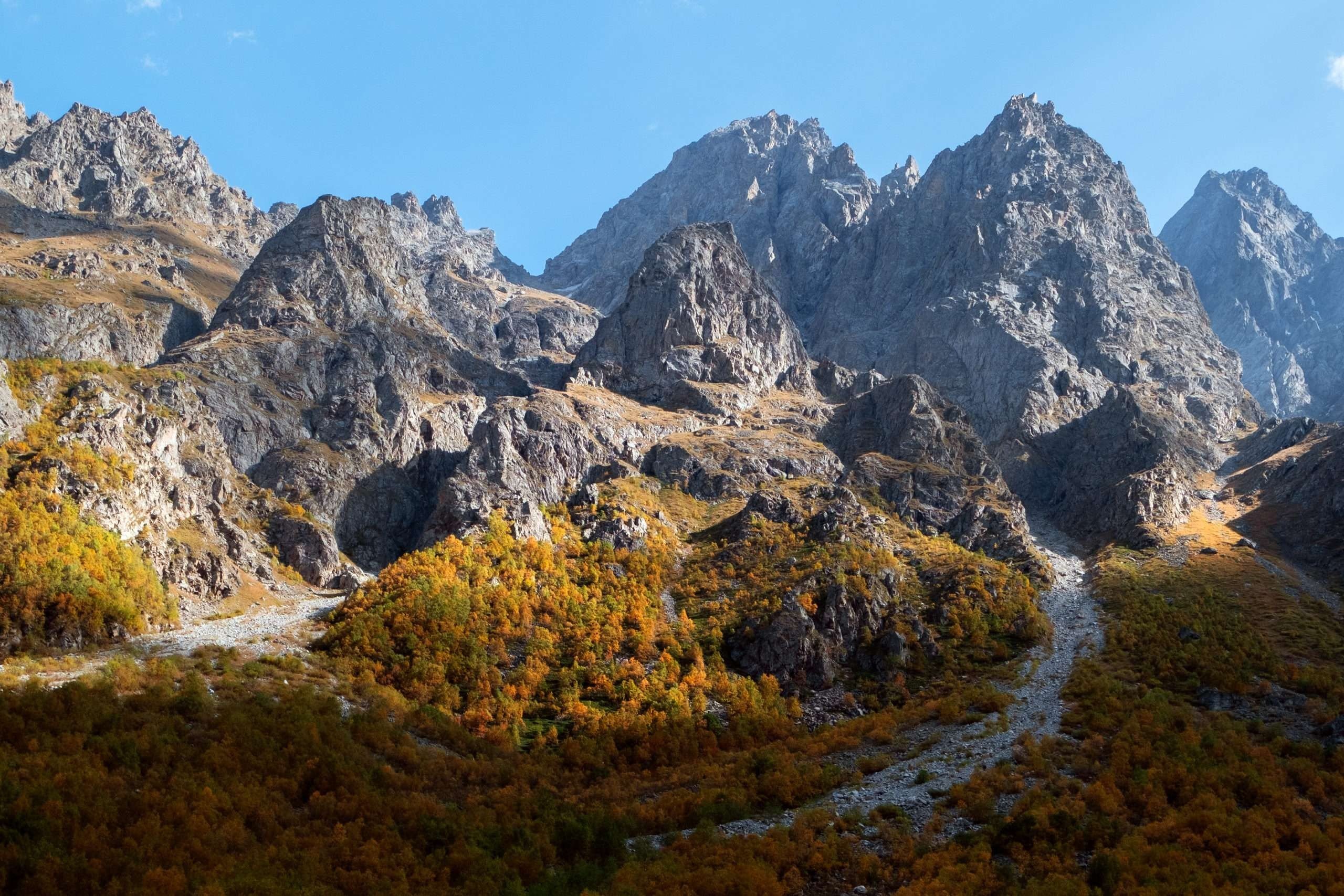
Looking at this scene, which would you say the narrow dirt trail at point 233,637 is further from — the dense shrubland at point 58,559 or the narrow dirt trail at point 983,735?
the narrow dirt trail at point 983,735

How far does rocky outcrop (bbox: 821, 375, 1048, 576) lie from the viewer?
130m

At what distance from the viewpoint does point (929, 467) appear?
490ft

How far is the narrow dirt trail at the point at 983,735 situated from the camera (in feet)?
160

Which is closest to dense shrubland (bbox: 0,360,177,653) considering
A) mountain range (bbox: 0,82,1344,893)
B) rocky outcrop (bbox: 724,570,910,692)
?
mountain range (bbox: 0,82,1344,893)

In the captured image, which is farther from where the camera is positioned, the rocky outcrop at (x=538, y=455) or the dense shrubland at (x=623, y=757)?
the rocky outcrop at (x=538, y=455)

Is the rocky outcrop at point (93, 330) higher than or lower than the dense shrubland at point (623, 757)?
higher

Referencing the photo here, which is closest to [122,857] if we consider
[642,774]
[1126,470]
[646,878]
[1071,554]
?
[646,878]

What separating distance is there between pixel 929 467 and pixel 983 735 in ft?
299

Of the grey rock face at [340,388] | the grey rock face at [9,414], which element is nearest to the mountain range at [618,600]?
the grey rock face at [340,388]

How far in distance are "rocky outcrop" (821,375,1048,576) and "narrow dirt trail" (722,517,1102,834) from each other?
18754 millimetres

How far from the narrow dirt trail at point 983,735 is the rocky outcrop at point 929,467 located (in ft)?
61.5

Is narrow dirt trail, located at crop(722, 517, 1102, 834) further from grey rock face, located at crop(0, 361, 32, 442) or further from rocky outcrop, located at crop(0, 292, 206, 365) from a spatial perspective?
rocky outcrop, located at crop(0, 292, 206, 365)

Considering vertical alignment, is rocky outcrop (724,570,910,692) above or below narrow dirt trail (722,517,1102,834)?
above

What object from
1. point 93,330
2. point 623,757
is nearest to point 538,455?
point 623,757
